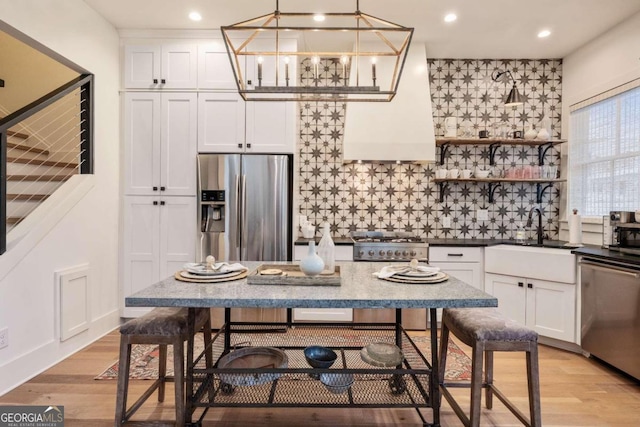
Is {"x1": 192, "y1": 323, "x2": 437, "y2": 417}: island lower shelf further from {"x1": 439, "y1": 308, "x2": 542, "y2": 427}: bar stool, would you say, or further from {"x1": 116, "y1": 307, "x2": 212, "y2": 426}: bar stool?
{"x1": 439, "y1": 308, "x2": 542, "y2": 427}: bar stool

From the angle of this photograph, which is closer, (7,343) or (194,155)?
(7,343)

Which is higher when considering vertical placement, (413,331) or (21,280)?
(21,280)

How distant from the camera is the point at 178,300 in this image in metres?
1.50

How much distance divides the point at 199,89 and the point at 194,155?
64 cm

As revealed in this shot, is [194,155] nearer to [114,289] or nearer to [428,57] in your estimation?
[114,289]

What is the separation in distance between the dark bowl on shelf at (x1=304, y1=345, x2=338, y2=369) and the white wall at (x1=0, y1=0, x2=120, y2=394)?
6.46 ft

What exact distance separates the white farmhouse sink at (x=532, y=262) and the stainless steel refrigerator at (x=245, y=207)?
1964 millimetres

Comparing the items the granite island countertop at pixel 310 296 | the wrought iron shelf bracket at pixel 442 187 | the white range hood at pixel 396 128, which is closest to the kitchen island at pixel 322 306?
the granite island countertop at pixel 310 296

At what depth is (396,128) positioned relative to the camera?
3.59m

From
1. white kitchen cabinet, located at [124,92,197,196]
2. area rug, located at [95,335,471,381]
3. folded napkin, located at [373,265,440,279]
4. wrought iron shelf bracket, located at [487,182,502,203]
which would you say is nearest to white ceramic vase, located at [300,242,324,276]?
folded napkin, located at [373,265,440,279]

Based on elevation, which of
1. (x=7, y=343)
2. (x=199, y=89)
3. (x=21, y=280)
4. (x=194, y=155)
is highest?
(x=199, y=89)

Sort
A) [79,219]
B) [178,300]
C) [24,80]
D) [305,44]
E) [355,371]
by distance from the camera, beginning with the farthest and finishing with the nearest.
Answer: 1. [24,80]
2. [305,44]
3. [79,219]
4. [355,371]
5. [178,300]

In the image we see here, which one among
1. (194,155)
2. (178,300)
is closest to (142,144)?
(194,155)

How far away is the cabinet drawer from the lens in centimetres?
350
